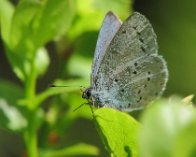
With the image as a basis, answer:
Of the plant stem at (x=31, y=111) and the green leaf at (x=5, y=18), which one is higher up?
the green leaf at (x=5, y=18)

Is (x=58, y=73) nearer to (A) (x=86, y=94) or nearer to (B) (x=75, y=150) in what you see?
(A) (x=86, y=94)

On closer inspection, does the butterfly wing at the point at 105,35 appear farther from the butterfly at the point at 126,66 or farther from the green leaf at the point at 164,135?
the green leaf at the point at 164,135

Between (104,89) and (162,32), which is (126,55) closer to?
(104,89)

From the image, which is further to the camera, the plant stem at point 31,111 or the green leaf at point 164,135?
the plant stem at point 31,111

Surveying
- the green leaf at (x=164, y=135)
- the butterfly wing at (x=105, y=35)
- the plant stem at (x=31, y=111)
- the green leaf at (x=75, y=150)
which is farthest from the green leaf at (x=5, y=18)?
the green leaf at (x=164, y=135)

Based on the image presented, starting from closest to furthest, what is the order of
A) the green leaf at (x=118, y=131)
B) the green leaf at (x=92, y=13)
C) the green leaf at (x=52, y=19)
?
1. the green leaf at (x=118, y=131)
2. the green leaf at (x=52, y=19)
3. the green leaf at (x=92, y=13)

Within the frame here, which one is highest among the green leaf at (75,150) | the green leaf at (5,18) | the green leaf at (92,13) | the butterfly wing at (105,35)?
the green leaf at (5,18)

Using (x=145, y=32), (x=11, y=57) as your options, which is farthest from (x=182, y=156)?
(x=11, y=57)
